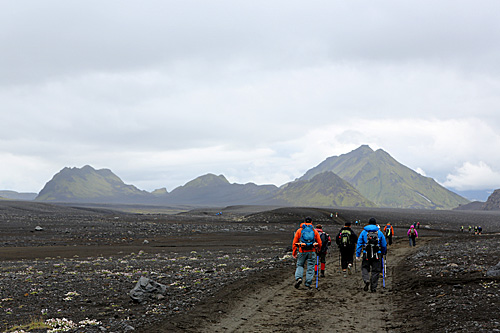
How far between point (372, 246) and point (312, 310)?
13.5ft

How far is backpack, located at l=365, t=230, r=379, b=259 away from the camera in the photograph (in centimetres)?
1477

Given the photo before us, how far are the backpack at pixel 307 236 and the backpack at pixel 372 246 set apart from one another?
6.78ft

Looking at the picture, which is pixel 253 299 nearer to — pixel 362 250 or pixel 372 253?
pixel 362 250

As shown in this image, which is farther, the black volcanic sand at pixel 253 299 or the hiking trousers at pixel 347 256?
the hiking trousers at pixel 347 256

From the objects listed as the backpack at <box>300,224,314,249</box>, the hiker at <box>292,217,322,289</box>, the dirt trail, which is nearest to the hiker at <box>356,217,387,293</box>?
the dirt trail

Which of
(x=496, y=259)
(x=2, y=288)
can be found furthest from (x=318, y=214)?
(x=2, y=288)

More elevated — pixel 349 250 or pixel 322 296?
pixel 349 250

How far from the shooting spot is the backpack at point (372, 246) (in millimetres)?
14773

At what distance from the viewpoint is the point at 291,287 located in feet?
51.2

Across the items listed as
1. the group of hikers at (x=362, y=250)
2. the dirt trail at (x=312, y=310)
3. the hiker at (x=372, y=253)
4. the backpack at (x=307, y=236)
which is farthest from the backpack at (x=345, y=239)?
the backpack at (x=307, y=236)

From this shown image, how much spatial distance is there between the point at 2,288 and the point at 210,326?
32.4ft

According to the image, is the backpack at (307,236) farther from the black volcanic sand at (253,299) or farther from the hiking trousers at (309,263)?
the black volcanic sand at (253,299)

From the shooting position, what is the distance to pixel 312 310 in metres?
12.0

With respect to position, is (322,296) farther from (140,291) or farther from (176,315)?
(140,291)
